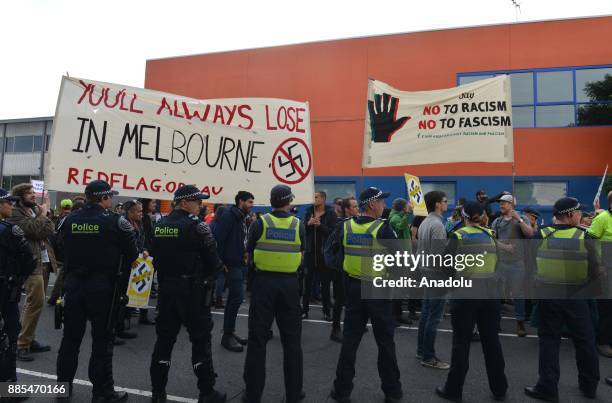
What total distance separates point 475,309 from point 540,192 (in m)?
11.0

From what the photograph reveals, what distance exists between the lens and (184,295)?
3826mm

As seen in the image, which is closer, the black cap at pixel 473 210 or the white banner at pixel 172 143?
the black cap at pixel 473 210

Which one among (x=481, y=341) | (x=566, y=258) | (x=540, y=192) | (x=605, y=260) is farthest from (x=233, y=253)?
(x=540, y=192)

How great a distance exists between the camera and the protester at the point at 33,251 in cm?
504

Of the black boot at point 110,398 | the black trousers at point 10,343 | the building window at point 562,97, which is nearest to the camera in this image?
the black boot at point 110,398

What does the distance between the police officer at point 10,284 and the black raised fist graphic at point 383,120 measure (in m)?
5.98

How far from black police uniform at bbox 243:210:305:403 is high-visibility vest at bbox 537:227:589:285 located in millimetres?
2742

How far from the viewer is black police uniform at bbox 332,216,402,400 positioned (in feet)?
12.9

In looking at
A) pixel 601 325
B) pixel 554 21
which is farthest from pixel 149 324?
pixel 554 21

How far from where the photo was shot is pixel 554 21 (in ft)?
43.9

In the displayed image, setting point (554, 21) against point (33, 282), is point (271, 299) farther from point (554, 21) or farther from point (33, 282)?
point (554, 21)

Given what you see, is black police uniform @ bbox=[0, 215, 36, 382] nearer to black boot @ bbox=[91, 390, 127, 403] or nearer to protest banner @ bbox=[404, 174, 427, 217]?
black boot @ bbox=[91, 390, 127, 403]

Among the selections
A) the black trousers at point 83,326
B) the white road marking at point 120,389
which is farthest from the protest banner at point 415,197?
the black trousers at point 83,326

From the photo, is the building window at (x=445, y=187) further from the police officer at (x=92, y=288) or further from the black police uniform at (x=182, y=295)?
the police officer at (x=92, y=288)
